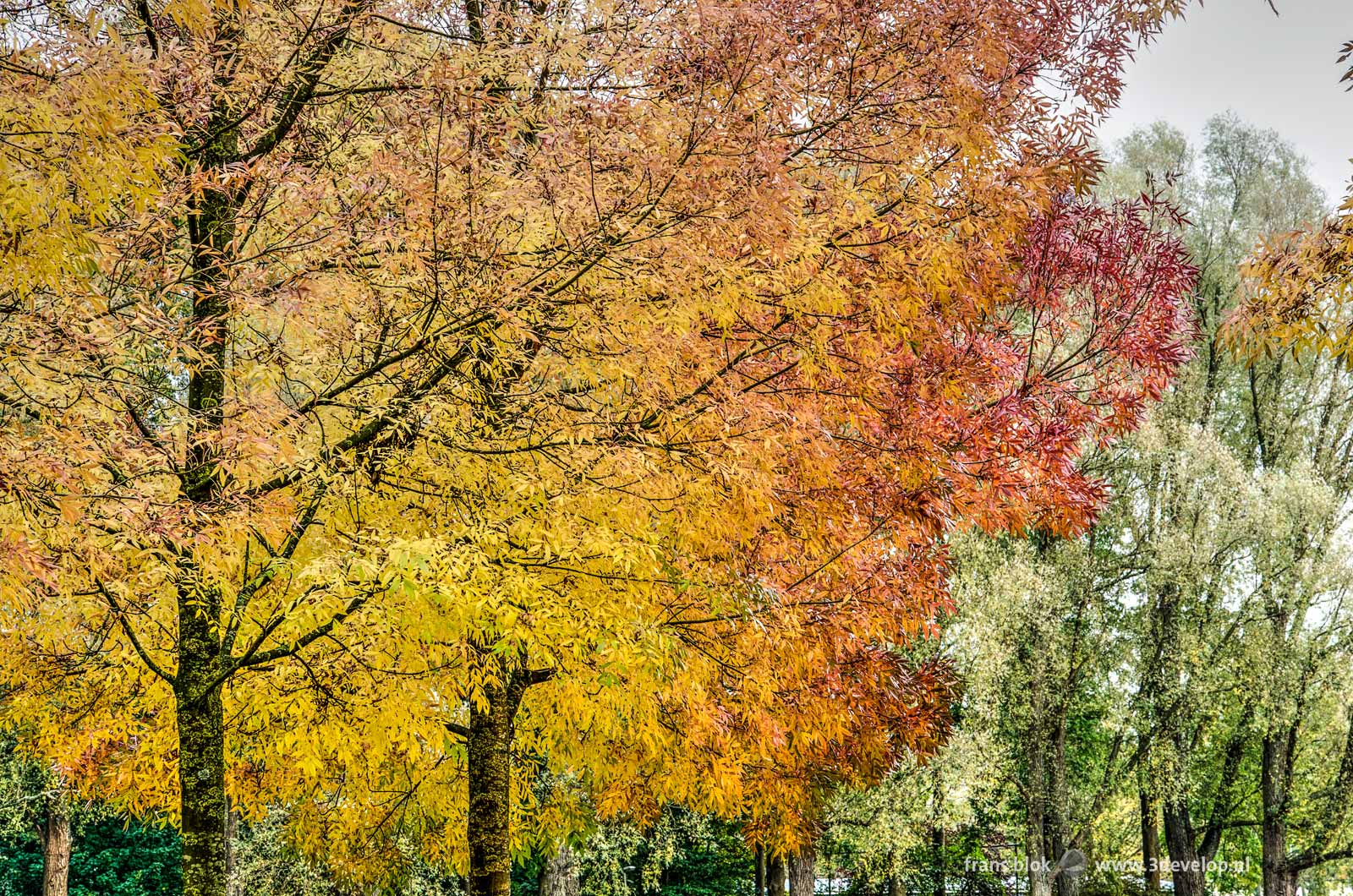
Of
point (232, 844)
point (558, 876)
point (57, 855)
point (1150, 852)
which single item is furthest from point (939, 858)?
point (57, 855)

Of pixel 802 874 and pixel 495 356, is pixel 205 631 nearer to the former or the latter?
pixel 495 356

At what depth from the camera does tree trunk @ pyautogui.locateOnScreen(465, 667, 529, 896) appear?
870cm

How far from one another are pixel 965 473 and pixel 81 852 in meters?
27.6

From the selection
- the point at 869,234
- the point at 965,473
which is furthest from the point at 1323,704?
the point at 869,234

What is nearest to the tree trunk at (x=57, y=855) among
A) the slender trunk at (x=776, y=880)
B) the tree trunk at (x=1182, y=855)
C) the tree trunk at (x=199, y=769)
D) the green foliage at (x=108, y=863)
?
the green foliage at (x=108, y=863)

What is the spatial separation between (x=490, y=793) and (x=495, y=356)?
4628mm

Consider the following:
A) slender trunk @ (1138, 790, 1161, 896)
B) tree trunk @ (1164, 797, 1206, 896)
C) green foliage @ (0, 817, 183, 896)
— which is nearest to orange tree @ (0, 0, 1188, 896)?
slender trunk @ (1138, 790, 1161, 896)

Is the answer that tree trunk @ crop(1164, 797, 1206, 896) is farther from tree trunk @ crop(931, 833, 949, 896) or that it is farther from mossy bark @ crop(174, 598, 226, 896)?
mossy bark @ crop(174, 598, 226, 896)

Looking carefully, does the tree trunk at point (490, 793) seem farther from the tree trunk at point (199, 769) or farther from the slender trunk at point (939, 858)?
the slender trunk at point (939, 858)

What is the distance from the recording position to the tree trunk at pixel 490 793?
28.5 ft

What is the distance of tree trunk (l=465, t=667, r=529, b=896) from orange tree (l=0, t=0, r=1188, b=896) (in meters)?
0.06

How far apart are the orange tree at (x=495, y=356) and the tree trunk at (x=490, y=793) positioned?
55mm

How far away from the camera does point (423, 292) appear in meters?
5.41

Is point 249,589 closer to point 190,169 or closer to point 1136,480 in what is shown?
point 190,169
